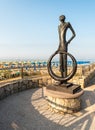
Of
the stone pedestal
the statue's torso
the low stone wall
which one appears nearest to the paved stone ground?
the stone pedestal

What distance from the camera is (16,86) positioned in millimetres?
8203

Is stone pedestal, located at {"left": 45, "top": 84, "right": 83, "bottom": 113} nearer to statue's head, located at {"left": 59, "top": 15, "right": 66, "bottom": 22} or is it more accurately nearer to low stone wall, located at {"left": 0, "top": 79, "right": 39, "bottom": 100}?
low stone wall, located at {"left": 0, "top": 79, "right": 39, "bottom": 100}

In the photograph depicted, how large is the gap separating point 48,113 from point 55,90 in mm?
884

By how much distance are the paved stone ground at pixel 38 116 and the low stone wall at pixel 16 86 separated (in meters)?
0.38

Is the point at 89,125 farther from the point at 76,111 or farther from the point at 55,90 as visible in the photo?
the point at 55,90

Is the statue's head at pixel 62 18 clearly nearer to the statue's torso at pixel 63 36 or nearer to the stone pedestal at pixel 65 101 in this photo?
the statue's torso at pixel 63 36

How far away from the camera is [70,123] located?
4824 mm

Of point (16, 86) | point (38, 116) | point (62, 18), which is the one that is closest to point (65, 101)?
point (38, 116)

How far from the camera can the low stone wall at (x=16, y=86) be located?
23.9 feet

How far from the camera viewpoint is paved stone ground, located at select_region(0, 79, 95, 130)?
Answer: 14.9 feet

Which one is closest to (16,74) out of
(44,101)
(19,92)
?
(19,92)

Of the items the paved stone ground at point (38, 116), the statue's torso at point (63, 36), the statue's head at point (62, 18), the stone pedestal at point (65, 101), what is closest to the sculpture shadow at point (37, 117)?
the paved stone ground at point (38, 116)

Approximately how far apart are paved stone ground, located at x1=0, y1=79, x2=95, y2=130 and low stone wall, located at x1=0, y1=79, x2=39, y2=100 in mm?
379

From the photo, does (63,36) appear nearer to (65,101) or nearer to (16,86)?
(65,101)
